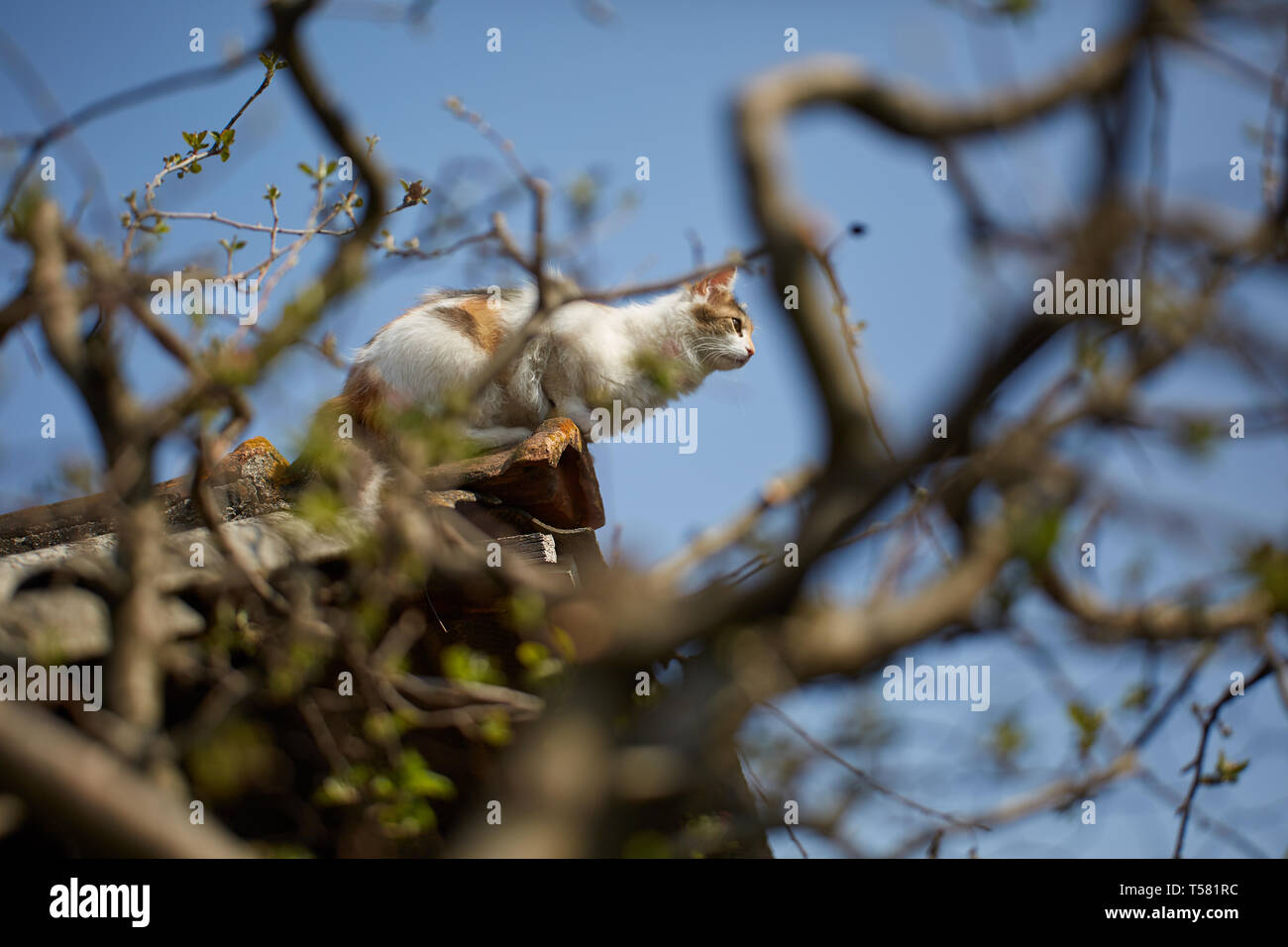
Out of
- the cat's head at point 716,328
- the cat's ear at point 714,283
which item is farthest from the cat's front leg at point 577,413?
the cat's ear at point 714,283

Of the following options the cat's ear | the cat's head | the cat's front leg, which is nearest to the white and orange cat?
the cat's front leg

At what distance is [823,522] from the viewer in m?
1.72

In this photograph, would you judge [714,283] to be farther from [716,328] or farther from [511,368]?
[511,368]

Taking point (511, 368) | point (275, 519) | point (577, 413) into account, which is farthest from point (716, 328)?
point (275, 519)

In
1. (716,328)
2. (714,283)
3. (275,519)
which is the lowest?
(275,519)

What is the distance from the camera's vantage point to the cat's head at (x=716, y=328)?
6.96 metres

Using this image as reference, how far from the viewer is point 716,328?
277 inches

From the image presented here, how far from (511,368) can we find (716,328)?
186cm

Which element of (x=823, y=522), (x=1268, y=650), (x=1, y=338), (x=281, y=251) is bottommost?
(x=1268, y=650)
